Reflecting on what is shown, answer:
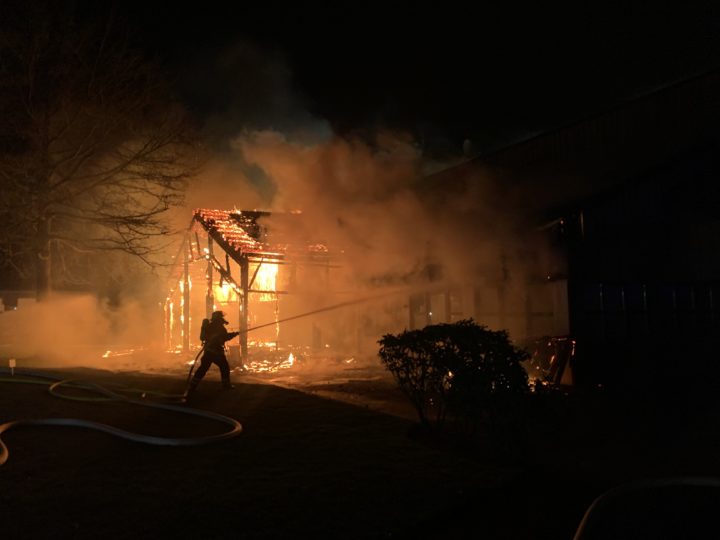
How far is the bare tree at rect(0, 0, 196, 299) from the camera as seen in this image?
17109 mm

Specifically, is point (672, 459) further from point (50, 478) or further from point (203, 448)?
point (50, 478)

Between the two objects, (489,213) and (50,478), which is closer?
(50,478)

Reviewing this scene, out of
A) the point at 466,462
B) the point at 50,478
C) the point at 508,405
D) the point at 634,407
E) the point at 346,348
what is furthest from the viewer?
the point at 346,348

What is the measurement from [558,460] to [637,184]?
6.91m

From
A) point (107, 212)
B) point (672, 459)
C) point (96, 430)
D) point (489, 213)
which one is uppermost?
point (107, 212)

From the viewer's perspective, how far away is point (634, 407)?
977 centimetres

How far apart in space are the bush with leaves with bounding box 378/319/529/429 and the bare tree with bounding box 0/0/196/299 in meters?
13.3

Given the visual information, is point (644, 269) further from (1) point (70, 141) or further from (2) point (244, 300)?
(1) point (70, 141)

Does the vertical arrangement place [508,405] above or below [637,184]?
below

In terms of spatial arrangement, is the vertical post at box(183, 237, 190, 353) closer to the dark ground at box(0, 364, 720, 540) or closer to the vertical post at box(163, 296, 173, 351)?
the vertical post at box(163, 296, 173, 351)

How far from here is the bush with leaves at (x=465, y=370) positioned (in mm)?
6375

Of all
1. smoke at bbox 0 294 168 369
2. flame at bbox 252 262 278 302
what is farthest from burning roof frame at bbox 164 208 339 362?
smoke at bbox 0 294 168 369

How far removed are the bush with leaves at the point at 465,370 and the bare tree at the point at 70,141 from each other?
13.3 m

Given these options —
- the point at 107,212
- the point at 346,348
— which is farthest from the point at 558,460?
the point at 107,212
